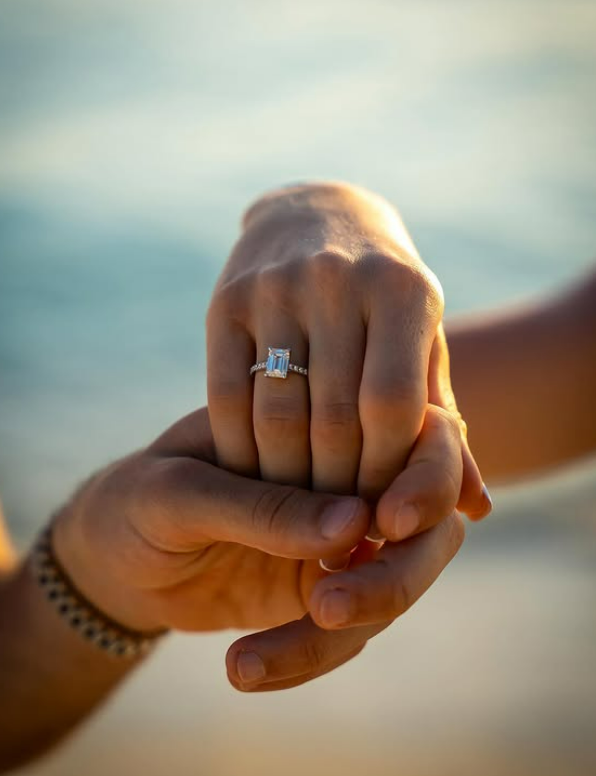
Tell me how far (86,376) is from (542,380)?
12.7 ft

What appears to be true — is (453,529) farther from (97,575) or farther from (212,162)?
(212,162)

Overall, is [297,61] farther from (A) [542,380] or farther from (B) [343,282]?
(B) [343,282]

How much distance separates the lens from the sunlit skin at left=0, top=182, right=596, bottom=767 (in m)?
1.22

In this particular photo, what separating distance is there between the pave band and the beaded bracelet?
74 cm

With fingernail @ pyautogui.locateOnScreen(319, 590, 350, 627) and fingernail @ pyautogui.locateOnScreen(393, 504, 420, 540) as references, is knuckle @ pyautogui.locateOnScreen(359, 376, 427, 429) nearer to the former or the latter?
fingernail @ pyautogui.locateOnScreen(393, 504, 420, 540)

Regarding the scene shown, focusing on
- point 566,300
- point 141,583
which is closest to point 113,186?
point 566,300

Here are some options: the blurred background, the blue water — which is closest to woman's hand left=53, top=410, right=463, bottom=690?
the blurred background

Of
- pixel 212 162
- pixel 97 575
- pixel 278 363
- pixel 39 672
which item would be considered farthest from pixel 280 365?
pixel 212 162

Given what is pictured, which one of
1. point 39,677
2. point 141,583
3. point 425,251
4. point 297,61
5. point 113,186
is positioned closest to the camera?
point 141,583

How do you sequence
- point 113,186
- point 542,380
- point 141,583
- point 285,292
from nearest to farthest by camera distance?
point 285,292, point 141,583, point 542,380, point 113,186

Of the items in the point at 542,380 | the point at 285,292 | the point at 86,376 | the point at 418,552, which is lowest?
the point at 86,376

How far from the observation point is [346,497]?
1.25m

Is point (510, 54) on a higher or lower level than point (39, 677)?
higher

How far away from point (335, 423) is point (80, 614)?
870 millimetres
